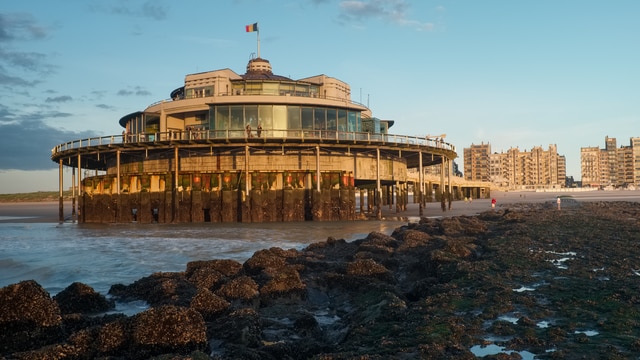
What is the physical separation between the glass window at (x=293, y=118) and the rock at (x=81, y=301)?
29.9m

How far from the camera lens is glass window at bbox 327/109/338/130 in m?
38.8

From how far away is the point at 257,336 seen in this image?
622 centimetres

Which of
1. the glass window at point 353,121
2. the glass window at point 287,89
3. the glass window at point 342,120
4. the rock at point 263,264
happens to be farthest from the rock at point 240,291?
the glass window at point 287,89

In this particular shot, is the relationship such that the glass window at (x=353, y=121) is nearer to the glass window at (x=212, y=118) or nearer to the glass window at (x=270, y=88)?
the glass window at (x=270, y=88)

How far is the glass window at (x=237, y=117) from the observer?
37438 millimetres

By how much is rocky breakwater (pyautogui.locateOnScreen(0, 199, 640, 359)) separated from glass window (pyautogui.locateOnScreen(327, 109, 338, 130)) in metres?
27.6

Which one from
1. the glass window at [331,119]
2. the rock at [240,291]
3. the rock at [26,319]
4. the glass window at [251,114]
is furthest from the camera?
the glass window at [331,119]

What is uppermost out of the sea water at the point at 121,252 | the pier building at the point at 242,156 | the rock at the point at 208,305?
the pier building at the point at 242,156

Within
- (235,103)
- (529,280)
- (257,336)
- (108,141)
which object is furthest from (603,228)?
(108,141)

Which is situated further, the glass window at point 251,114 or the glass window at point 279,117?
the glass window at point 279,117

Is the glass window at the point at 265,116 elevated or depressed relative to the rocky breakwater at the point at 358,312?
elevated

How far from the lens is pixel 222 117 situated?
37594mm

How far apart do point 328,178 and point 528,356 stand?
28795 millimetres

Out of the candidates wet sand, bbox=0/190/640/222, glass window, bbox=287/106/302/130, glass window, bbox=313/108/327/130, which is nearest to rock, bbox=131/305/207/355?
glass window, bbox=287/106/302/130
